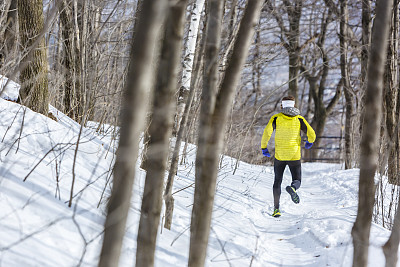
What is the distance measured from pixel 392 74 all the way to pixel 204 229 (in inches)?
300

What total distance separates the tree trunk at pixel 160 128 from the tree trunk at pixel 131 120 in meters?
0.30

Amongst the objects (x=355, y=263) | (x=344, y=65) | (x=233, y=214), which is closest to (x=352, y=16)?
(x=344, y=65)

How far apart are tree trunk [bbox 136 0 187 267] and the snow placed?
321 mm

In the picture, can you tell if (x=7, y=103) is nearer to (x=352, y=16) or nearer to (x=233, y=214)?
(x=233, y=214)

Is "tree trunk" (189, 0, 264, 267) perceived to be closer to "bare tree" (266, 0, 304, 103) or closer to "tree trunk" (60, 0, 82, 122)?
"tree trunk" (60, 0, 82, 122)

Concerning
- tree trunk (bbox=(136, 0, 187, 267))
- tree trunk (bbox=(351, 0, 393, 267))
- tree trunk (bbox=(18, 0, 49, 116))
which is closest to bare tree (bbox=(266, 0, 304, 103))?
tree trunk (bbox=(18, 0, 49, 116))

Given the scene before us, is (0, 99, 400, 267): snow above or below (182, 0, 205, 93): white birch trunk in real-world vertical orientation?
below

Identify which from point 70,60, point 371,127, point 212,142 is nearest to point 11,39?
point 70,60

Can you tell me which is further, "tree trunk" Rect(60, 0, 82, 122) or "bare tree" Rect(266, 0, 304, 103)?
"bare tree" Rect(266, 0, 304, 103)

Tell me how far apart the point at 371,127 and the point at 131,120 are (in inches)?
43.0

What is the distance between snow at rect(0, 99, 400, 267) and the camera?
223 centimetres

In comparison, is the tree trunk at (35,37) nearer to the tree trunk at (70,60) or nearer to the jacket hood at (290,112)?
the tree trunk at (70,60)

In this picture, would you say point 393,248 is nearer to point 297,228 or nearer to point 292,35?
point 297,228

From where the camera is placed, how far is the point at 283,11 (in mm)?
16672
